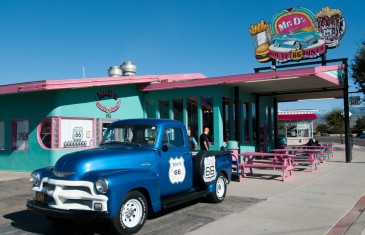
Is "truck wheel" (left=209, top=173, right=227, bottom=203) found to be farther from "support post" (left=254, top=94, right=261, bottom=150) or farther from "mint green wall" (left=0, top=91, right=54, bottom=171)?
"support post" (left=254, top=94, right=261, bottom=150)

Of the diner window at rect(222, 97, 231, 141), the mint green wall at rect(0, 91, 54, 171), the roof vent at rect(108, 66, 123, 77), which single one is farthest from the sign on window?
the diner window at rect(222, 97, 231, 141)

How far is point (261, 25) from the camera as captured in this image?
65.6ft

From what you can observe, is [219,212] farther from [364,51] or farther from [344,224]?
[364,51]

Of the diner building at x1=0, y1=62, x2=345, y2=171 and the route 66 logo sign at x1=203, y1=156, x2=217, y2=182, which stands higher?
the diner building at x1=0, y1=62, x2=345, y2=171

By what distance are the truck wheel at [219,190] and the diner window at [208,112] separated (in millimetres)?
7376

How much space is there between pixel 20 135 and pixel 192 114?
712cm

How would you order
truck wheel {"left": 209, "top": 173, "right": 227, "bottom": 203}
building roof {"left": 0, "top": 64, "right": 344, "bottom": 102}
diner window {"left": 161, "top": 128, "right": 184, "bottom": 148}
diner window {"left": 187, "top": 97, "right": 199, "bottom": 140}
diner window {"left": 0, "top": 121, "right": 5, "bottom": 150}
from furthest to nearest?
diner window {"left": 187, "top": 97, "right": 199, "bottom": 140} → diner window {"left": 0, "top": 121, "right": 5, "bottom": 150} → building roof {"left": 0, "top": 64, "right": 344, "bottom": 102} → truck wheel {"left": 209, "top": 173, "right": 227, "bottom": 203} → diner window {"left": 161, "top": 128, "right": 184, "bottom": 148}

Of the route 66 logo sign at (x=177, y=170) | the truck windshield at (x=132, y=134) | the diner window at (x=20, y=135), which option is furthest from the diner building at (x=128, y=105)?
the route 66 logo sign at (x=177, y=170)

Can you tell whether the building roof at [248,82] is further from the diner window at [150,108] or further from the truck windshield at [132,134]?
the truck windshield at [132,134]

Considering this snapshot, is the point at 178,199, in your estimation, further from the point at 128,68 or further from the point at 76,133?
the point at 128,68

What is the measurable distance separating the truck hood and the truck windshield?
0.82ft

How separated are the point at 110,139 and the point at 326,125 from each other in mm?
81864

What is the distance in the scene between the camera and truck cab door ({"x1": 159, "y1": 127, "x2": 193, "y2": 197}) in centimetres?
691

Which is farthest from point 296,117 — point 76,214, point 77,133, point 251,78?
point 76,214
